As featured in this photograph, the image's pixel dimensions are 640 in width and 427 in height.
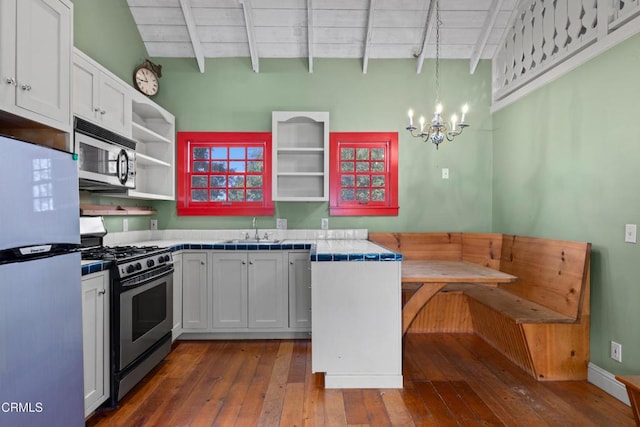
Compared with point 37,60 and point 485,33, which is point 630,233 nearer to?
point 485,33

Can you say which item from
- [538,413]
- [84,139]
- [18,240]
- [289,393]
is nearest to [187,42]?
[84,139]

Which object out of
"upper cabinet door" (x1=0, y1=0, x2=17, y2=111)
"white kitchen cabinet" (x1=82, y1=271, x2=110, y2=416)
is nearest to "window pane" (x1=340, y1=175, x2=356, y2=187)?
"white kitchen cabinet" (x1=82, y1=271, x2=110, y2=416)

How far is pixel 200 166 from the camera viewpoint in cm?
392

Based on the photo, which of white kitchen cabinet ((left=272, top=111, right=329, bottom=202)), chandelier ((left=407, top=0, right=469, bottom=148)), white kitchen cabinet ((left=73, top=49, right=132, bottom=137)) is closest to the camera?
white kitchen cabinet ((left=73, top=49, right=132, bottom=137))

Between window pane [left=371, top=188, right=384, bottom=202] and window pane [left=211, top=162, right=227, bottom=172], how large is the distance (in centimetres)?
173

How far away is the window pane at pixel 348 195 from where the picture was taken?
393 centimetres

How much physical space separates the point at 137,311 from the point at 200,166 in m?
1.98

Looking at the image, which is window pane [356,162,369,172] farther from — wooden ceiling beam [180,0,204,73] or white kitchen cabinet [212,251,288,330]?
wooden ceiling beam [180,0,204,73]

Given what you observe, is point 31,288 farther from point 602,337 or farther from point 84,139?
point 602,337

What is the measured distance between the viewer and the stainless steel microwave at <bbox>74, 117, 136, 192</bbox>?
2217mm

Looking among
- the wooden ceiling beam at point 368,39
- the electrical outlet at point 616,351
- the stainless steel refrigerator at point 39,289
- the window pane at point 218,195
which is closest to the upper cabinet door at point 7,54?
the stainless steel refrigerator at point 39,289

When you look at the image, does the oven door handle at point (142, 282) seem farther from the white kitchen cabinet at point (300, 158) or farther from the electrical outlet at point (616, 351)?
the electrical outlet at point (616, 351)

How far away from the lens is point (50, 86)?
1.77 m

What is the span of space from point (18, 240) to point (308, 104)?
3052 millimetres
